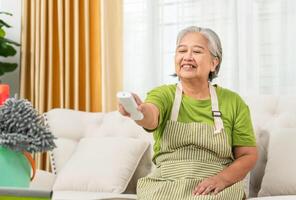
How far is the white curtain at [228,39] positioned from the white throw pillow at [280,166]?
0.90m

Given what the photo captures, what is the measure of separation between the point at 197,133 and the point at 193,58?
30 centimetres

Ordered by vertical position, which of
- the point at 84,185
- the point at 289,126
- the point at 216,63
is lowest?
the point at 84,185

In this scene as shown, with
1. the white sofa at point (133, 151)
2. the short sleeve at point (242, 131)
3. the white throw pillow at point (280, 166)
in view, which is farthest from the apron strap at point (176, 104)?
the white throw pillow at point (280, 166)

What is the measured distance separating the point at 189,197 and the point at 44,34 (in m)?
2.24

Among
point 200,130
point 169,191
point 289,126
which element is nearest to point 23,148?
point 169,191

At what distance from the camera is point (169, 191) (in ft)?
6.40

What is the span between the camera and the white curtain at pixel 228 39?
3.28 m

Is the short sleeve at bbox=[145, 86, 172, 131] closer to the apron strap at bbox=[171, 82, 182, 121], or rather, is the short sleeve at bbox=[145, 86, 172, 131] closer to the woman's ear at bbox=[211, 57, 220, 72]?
the apron strap at bbox=[171, 82, 182, 121]

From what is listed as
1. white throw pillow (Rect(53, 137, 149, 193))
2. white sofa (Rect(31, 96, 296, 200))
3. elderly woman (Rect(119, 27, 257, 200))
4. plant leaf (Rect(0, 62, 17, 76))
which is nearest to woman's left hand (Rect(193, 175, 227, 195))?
elderly woman (Rect(119, 27, 257, 200))

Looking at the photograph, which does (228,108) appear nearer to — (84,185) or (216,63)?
(216,63)

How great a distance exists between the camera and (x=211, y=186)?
1964 mm

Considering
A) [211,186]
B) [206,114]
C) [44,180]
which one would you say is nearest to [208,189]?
[211,186]

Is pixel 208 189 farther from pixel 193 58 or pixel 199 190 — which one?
pixel 193 58

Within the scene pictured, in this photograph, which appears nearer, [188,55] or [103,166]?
[188,55]
